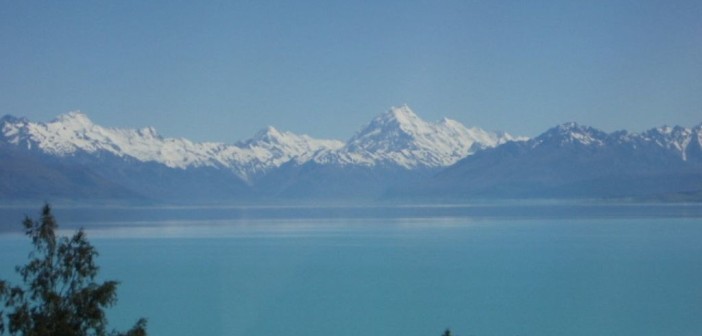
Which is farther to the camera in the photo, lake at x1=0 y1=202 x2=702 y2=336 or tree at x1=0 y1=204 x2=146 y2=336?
lake at x1=0 y1=202 x2=702 y2=336

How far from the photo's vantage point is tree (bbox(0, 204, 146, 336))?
1739 centimetres

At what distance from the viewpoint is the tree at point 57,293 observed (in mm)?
17391

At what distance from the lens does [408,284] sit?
54125mm

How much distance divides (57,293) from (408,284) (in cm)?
3741

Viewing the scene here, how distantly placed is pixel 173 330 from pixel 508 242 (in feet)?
163

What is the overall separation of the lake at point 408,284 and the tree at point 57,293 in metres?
22.4

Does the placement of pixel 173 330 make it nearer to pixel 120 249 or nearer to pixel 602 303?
pixel 602 303

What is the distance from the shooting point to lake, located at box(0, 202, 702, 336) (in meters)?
41.6

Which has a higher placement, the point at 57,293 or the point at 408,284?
the point at 408,284

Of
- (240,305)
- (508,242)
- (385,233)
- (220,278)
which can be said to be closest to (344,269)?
(220,278)

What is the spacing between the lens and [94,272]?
707 inches

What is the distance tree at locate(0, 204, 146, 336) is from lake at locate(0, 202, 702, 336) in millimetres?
22362

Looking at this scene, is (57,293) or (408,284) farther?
(408,284)

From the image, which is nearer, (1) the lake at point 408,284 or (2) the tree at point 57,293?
(2) the tree at point 57,293
